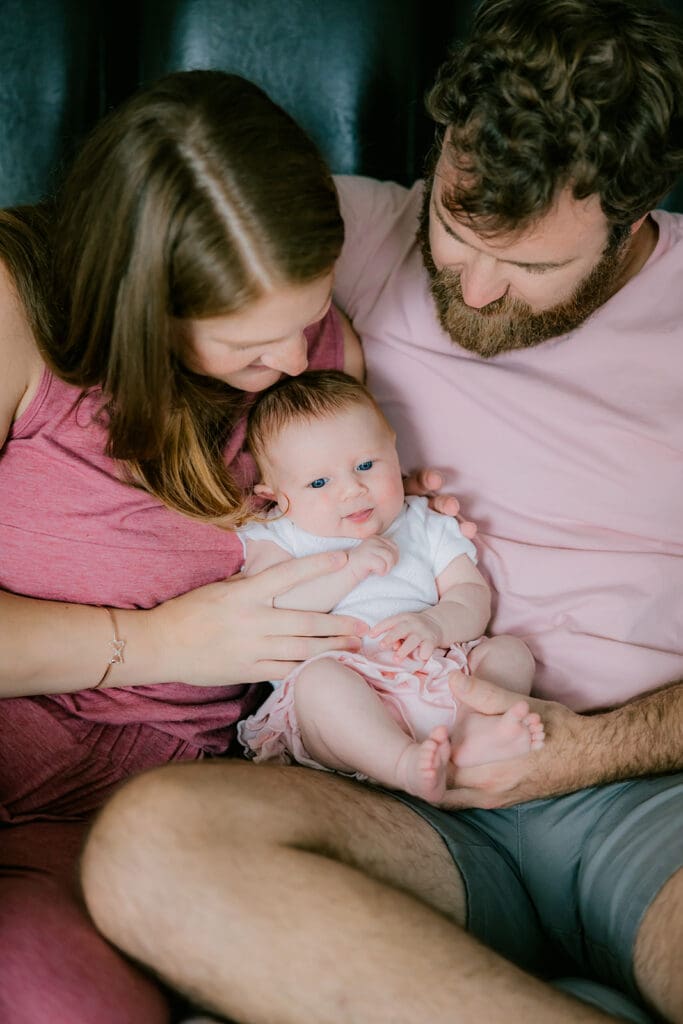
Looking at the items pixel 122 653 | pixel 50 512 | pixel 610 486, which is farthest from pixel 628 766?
pixel 50 512

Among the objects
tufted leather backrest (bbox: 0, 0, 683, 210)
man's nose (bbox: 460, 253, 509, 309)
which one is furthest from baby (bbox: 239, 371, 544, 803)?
tufted leather backrest (bbox: 0, 0, 683, 210)

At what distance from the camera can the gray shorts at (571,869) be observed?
122cm

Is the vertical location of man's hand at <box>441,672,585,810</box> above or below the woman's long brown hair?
below

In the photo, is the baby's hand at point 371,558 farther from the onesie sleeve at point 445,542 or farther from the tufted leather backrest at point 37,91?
the tufted leather backrest at point 37,91

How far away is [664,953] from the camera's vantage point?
1141 mm

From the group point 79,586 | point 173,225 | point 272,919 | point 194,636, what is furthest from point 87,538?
point 272,919

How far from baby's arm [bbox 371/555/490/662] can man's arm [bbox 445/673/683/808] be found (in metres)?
0.11

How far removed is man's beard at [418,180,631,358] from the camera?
1396mm

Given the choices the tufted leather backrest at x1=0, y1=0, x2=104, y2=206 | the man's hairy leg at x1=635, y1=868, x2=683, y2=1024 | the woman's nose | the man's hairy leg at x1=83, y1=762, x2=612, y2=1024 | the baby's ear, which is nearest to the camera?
the man's hairy leg at x1=83, y1=762, x2=612, y2=1024

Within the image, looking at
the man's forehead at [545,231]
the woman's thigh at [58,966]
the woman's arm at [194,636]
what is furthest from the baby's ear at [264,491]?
the woman's thigh at [58,966]

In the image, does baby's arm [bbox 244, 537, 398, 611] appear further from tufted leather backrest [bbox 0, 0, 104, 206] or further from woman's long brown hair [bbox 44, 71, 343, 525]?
tufted leather backrest [bbox 0, 0, 104, 206]

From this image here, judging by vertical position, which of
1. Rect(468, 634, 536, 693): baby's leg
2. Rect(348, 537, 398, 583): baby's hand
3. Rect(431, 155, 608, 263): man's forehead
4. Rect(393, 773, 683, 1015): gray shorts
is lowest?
Rect(393, 773, 683, 1015): gray shorts

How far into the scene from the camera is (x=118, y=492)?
1.34 m

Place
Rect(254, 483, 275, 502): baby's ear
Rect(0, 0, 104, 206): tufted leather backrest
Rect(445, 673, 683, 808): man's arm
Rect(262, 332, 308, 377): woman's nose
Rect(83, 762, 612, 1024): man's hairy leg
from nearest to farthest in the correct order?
Rect(83, 762, 612, 1024): man's hairy leg, Rect(262, 332, 308, 377): woman's nose, Rect(445, 673, 683, 808): man's arm, Rect(254, 483, 275, 502): baby's ear, Rect(0, 0, 104, 206): tufted leather backrest
